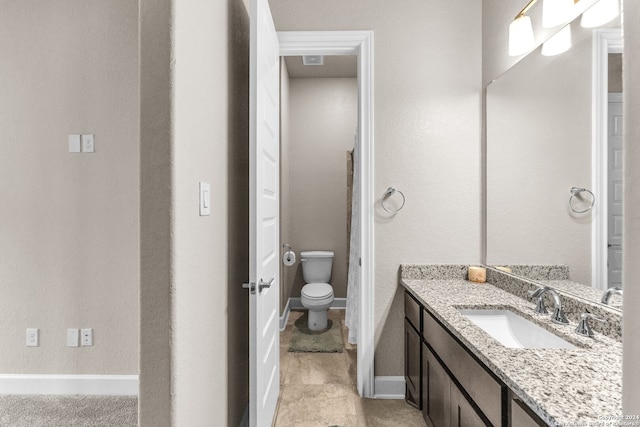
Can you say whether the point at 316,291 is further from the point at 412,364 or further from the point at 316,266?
the point at 412,364

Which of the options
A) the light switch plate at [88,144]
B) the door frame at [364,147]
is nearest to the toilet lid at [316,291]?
the door frame at [364,147]

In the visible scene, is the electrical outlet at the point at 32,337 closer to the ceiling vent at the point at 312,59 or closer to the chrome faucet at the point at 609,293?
the chrome faucet at the point at 609,293

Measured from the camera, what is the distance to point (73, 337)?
2146 millimetres

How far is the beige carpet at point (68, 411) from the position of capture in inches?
73.8

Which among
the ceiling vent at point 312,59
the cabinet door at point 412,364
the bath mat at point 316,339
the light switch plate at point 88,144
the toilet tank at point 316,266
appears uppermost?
the ceiling vent at point 312,59

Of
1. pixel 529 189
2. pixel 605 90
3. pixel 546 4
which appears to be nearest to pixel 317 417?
pixel 529 189

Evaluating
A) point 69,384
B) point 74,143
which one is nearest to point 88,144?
point 74,143

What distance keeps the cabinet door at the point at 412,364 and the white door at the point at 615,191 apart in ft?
3.06

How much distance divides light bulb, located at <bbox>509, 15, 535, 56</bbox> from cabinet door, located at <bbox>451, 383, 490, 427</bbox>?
65.7 inches

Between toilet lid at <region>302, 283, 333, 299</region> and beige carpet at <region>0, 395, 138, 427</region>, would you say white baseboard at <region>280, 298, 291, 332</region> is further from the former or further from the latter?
beige carpet at <region>0, 395, 138, 427</region>

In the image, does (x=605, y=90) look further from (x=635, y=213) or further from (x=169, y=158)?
(x=169, y=158)

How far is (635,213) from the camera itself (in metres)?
0.51

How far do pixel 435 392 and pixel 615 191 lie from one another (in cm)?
110

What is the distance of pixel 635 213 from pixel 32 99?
9.43 ft
